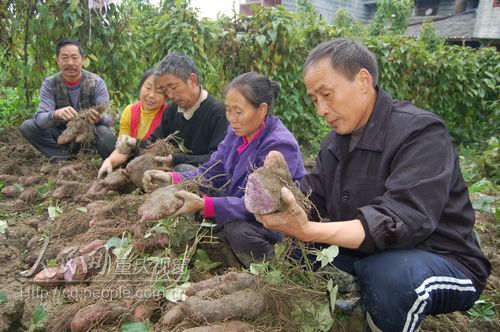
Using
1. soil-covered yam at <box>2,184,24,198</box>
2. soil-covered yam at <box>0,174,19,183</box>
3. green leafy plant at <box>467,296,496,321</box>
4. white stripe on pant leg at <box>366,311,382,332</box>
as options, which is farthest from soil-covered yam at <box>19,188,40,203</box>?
green leafy plant at <box>467,296,496,321</box>

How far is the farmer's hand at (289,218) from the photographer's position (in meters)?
1.39

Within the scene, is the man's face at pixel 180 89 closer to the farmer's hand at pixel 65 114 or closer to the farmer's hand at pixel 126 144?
the farmer's hand at pixel 126 144

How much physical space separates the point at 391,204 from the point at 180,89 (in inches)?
73.2

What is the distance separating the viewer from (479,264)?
1539 mm

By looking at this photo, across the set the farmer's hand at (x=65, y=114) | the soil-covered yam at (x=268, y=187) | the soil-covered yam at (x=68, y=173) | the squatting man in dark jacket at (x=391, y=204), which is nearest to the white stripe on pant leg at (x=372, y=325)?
the squatting man in dark jacket at (x=391, y=204)

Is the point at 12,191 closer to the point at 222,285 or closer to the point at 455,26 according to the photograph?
the point at 222,285

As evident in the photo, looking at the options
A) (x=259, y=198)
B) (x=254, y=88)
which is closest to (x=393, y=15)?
(x=254, y=88)

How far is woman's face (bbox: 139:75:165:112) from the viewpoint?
3272 millimetres

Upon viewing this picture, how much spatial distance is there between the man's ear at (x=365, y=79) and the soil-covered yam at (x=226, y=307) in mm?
915

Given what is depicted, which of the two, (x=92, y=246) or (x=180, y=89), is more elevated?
(x=180, y=89)

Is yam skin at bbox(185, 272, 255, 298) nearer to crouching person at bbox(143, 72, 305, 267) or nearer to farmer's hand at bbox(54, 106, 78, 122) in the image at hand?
crouching person at bbox(143, 72, 305, 267)

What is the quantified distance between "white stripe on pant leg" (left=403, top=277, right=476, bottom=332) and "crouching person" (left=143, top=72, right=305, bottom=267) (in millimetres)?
861

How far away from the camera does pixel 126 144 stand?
10.6 feet

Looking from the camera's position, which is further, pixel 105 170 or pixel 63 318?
pixel 105 170
